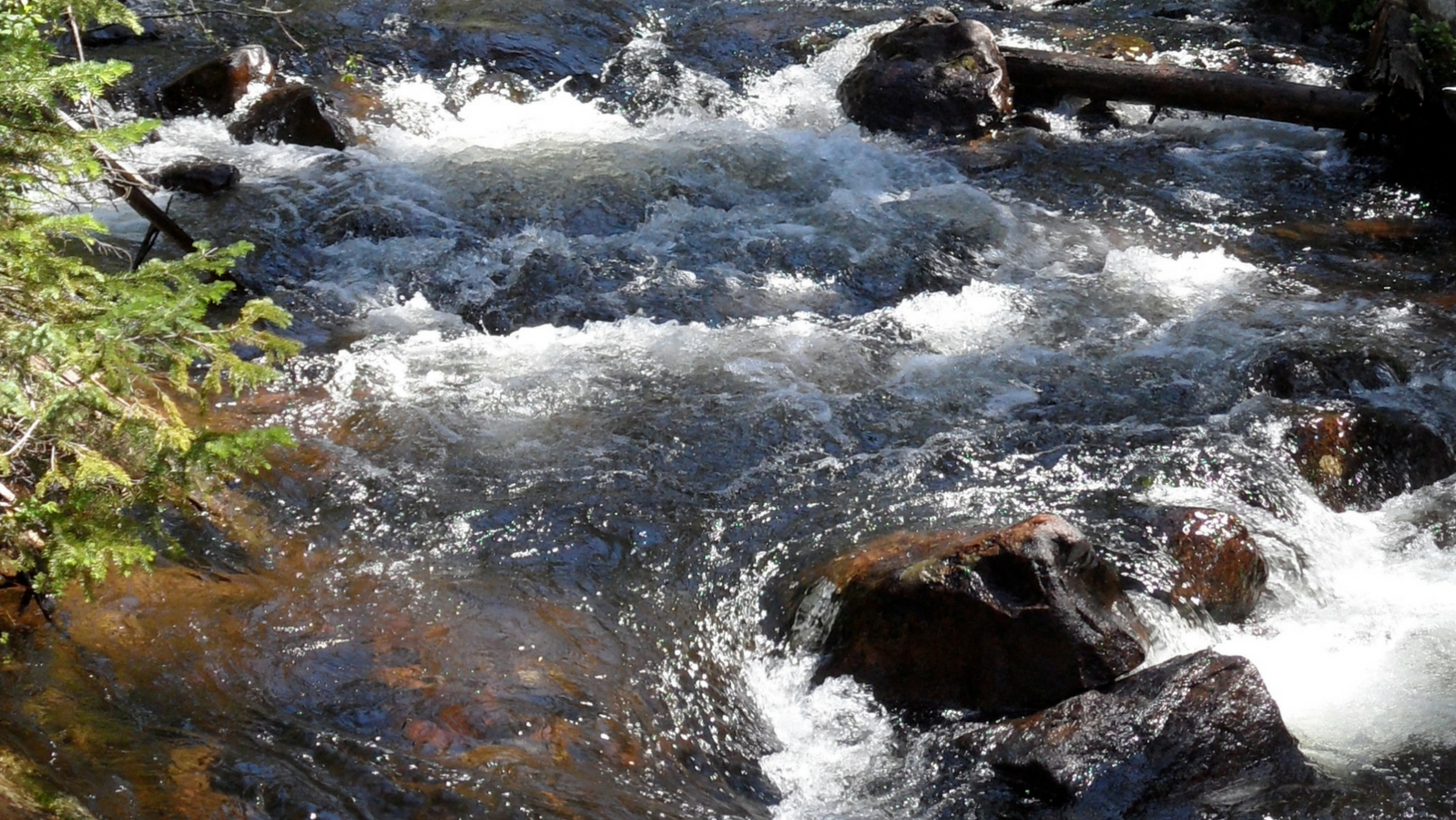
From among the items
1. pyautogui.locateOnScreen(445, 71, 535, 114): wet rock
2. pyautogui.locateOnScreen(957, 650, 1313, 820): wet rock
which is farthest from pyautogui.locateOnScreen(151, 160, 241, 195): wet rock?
pyautogui.locateOnScreen(957, 650, 1313, 820): wet rock

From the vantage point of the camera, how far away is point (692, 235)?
8.35 metres

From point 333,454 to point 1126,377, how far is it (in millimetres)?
4371

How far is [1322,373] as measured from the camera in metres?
6.43

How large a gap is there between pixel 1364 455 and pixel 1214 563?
1.51m

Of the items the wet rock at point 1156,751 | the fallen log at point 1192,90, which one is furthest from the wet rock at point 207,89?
the wet rock at point 1156,751

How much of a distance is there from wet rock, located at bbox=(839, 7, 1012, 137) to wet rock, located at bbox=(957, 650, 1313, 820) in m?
7.02

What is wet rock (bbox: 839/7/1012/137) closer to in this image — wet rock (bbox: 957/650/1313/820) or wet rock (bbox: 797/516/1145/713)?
wet rock (bbox: 797/516/1145/713)

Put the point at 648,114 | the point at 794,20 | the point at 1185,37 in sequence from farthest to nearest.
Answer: the point at 794,20
the point at 1185,37
the point at 648,114

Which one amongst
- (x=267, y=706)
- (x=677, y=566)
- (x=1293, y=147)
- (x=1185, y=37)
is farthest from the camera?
(x=1185, y=37)

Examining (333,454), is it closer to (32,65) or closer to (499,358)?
(499,358)

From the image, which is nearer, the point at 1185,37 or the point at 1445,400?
the point at 1445,400

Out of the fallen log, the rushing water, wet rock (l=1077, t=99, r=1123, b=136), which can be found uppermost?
the fallen log

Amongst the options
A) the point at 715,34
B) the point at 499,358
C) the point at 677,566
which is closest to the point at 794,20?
the point at 715,34

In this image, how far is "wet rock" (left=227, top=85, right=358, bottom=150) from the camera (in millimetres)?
9422
